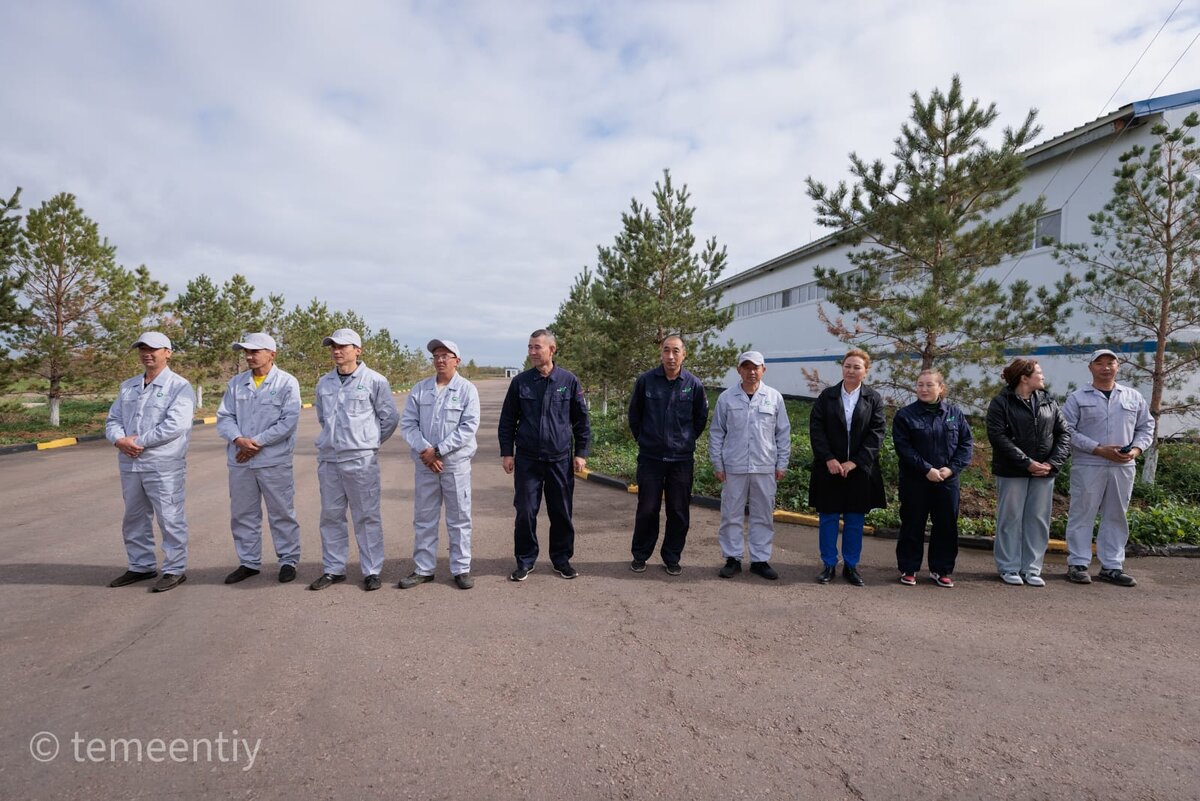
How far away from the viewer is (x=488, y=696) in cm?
304

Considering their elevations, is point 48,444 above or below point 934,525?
below

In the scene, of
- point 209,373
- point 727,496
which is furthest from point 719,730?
point 209,373

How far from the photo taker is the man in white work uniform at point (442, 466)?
187 inches

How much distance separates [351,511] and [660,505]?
2588mm

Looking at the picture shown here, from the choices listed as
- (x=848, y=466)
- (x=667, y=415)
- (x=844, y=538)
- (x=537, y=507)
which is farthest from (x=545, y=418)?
(x=844, y=538)

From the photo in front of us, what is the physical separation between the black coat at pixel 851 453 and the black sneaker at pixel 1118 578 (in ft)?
6.81

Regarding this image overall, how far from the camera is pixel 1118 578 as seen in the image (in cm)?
501

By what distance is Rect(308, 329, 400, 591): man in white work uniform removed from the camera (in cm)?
468

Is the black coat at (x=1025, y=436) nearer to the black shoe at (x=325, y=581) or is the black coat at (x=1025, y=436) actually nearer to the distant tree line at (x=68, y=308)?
the black shoe at (x=325, y=581)

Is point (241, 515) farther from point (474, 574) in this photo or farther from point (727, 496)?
point (727, 496)

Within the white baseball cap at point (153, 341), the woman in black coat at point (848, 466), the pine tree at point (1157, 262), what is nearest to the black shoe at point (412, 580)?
the white baseball cap at point (153, 341)

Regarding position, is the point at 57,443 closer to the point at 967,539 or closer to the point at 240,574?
the point at 240,574

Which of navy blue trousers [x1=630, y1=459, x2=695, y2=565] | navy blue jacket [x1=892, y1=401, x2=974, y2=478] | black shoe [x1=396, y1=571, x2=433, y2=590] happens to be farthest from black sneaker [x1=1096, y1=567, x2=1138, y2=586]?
black shoe [x1=396, y1=571, x2=433, y2=590]

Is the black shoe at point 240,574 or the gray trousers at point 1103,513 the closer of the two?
the black shoe at point 240,574
